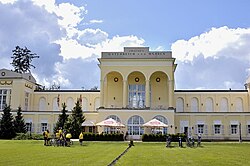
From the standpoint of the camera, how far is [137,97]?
176 feet

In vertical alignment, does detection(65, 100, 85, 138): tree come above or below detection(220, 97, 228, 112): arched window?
below

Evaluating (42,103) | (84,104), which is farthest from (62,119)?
(42,103)

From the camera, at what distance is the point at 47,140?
30094 millimetres

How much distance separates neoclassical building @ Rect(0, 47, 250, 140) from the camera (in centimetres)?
4738

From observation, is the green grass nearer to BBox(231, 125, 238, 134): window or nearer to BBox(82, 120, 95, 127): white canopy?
BBox(231, 125, 238, 134): window

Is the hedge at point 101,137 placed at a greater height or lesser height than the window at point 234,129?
lesser

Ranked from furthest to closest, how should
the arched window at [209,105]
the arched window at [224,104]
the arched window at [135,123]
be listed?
the arched window at [209,105]
the arched window at [224,104]
the arched window at [135,123]

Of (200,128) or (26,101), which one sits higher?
(26,101)

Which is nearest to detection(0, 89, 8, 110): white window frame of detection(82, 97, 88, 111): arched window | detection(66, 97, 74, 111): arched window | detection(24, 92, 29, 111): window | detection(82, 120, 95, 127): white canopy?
detection(24, 92, 29, 111): window

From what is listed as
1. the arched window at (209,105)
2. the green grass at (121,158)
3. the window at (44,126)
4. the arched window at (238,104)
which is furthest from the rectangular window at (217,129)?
the green grass at (121,158)

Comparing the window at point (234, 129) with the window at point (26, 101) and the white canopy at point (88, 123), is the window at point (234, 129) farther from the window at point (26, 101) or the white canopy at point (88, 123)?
the window at point (26, 101)

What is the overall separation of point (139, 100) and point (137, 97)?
58 cm

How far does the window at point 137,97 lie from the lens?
5372 centimetres

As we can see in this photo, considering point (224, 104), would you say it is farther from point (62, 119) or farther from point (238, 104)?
point (62, 119)
